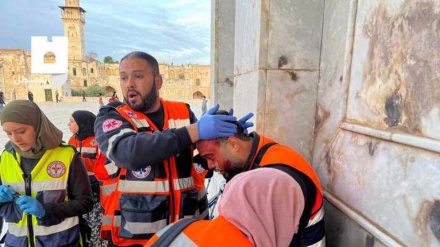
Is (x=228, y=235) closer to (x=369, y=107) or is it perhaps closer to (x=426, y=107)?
(x=426, y=107)

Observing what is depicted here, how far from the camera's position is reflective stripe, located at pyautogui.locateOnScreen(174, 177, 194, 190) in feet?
5.30

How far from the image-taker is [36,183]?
1795 millimetres

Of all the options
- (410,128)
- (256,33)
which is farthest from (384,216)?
(256,33)

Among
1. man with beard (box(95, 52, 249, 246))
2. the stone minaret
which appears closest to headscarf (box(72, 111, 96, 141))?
man with beard (box(95, 52, 249, 246))

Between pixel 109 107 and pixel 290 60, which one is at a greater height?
pixel 290 60

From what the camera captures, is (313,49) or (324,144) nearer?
(324,144)

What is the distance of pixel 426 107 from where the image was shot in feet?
3.25

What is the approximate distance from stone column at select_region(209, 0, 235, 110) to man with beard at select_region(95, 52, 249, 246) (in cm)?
204

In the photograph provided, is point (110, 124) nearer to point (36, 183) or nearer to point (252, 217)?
point (36, 183)

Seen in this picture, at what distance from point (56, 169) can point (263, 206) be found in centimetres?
158

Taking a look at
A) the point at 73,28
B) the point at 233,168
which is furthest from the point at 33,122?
the point at 73,28

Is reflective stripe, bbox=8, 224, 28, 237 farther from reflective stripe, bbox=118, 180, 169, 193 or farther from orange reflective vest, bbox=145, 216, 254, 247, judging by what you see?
orange reflective vest, bbox=145, 216, 254, 247

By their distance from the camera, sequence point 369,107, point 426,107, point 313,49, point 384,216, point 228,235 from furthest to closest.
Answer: point 313,49 → point 369,107 → point 384,216 → point 426,107 → point 228,235

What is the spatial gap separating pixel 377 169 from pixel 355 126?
0.26 meters
